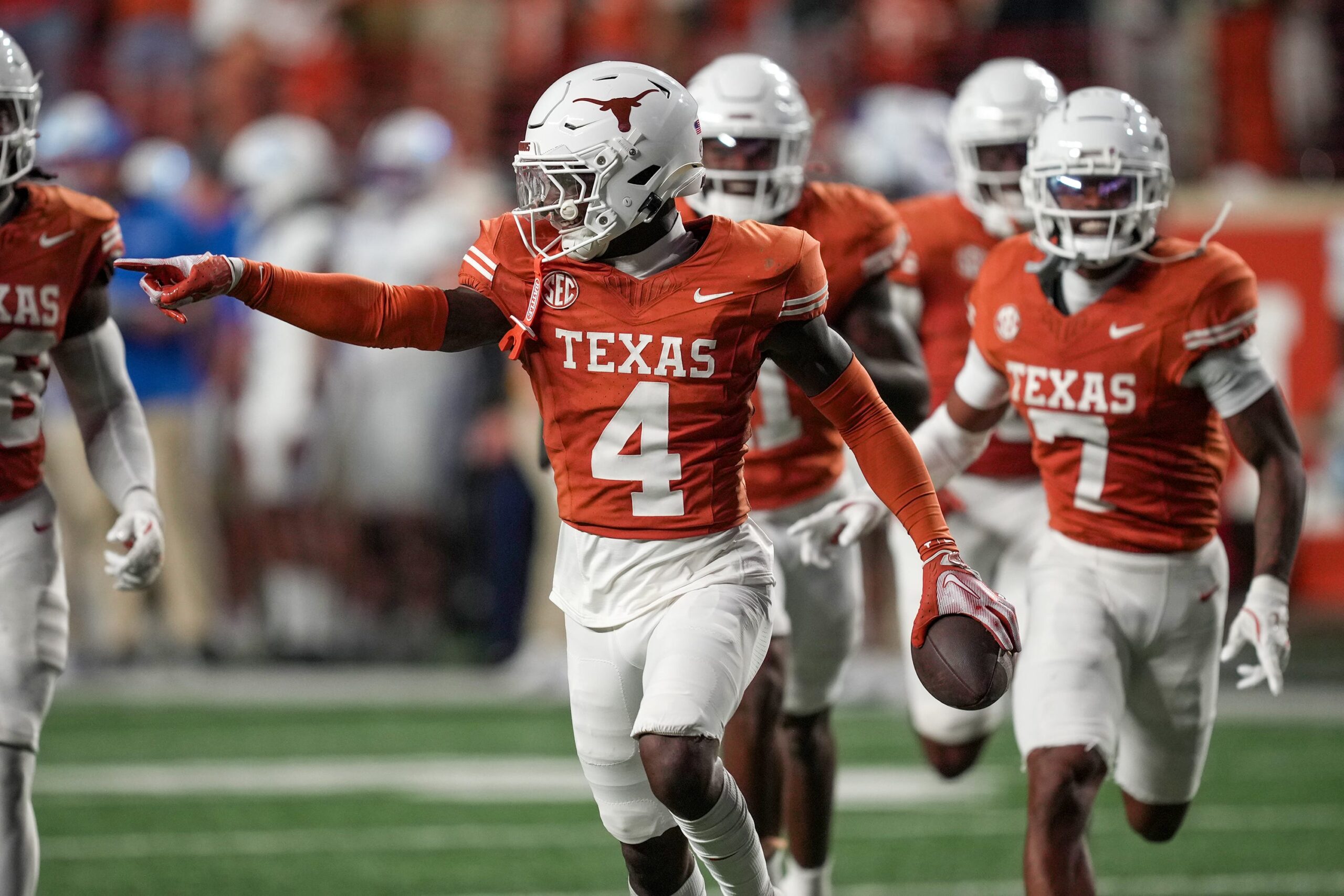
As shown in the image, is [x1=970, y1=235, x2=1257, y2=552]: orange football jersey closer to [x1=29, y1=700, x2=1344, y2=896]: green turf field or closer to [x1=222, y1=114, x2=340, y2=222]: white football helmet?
[x1=29, y1=700, x2=1344, y2=896]: green turf field

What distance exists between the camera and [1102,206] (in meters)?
4.15

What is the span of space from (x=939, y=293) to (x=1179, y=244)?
4.05 feet

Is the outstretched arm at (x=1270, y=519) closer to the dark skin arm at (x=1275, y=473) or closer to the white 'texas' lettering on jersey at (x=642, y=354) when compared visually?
the dark skin arm at (x=1275, y=473)

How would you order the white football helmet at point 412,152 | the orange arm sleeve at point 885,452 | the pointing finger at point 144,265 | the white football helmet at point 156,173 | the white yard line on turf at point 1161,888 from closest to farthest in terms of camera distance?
1. the pointing finger at point 144,265
2. the orange arm sleeve at point 885,452
3. the white yard line on turf at point 1161,888
4. the white football helmet at point 156,173
5. the white football helmet at point 412,152

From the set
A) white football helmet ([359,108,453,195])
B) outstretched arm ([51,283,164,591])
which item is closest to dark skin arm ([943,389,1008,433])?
outstretched arm ([51,283,164,591])

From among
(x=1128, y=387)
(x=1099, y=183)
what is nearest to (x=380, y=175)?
(x=1099, y=183)

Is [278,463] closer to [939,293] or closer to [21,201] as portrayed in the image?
[939,293]

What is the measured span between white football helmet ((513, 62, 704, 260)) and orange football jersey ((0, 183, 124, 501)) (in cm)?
102

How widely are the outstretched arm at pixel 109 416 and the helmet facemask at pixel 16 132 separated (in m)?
0.30

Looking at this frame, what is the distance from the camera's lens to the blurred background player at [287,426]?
912 cm

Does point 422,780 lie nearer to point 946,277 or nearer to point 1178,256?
point 946,277

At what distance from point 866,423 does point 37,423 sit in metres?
1.77

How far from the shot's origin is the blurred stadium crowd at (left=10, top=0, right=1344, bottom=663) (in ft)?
29.6

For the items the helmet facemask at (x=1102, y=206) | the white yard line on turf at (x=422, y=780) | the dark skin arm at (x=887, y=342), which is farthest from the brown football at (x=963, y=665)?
the white yard line on turf at (x=422, y=780)
